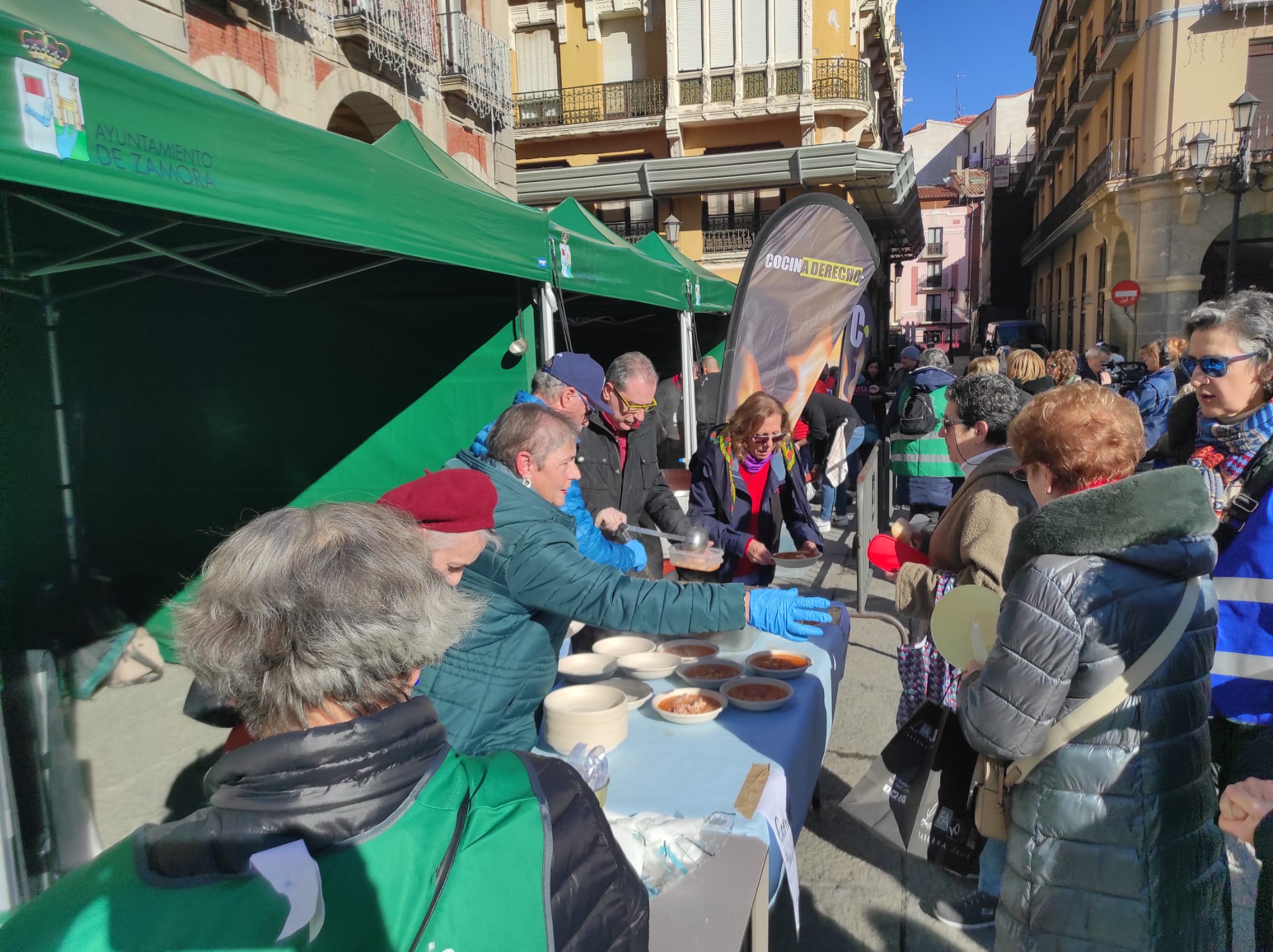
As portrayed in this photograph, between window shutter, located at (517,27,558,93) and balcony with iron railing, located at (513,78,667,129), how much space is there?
0.31 metres

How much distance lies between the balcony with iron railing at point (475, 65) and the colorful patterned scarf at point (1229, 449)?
10442 mm

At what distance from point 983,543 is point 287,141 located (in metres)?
2.53

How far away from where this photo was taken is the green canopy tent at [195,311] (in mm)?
1965

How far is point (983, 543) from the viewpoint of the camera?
97.4 inches

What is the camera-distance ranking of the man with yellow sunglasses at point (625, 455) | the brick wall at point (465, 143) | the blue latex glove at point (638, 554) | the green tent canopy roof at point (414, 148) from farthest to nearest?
1. the brick wall at point (465, 143)
2. the green tent canopy roof at point (414, 148)
3. the man with yellow sunglasses at point (625, 455)
4. the blue latex glove at point (638, 554)

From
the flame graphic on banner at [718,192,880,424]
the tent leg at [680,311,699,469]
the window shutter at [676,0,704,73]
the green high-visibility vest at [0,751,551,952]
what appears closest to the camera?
the green high-visibility vest at [0,751,551,952]

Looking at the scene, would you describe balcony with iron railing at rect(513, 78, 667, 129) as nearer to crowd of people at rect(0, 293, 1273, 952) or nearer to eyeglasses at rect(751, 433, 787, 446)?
eyeglasses at rect(751, 433, 787, 446)

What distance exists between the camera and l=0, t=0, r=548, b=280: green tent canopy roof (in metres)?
1.71

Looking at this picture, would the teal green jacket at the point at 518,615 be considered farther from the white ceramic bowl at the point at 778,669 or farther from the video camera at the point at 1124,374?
the video camera at the point at 1124,374

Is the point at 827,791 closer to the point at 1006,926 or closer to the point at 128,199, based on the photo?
the point at 1006,926

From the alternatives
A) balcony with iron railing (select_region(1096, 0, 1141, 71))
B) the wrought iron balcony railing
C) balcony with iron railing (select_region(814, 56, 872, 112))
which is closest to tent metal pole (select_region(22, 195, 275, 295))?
balcony with iron railing (select_region(814, 56, 872, 112))

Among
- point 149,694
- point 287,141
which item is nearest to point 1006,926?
point 287,141

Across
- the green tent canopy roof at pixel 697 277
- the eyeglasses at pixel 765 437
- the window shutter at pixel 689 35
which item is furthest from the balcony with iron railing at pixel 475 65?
the window shutter at pixel 689 35

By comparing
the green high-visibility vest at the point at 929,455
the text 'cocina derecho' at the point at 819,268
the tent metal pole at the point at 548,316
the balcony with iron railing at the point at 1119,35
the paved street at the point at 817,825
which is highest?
the balcony with iron railing at the point at 1119,35
